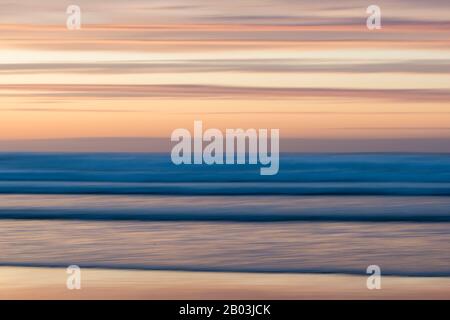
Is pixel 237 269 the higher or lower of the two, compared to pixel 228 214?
lower

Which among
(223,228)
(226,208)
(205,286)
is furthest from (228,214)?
(205,286)

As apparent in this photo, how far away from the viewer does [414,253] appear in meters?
5.46

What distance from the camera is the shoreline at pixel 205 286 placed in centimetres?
468

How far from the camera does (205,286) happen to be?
15.9 ft
